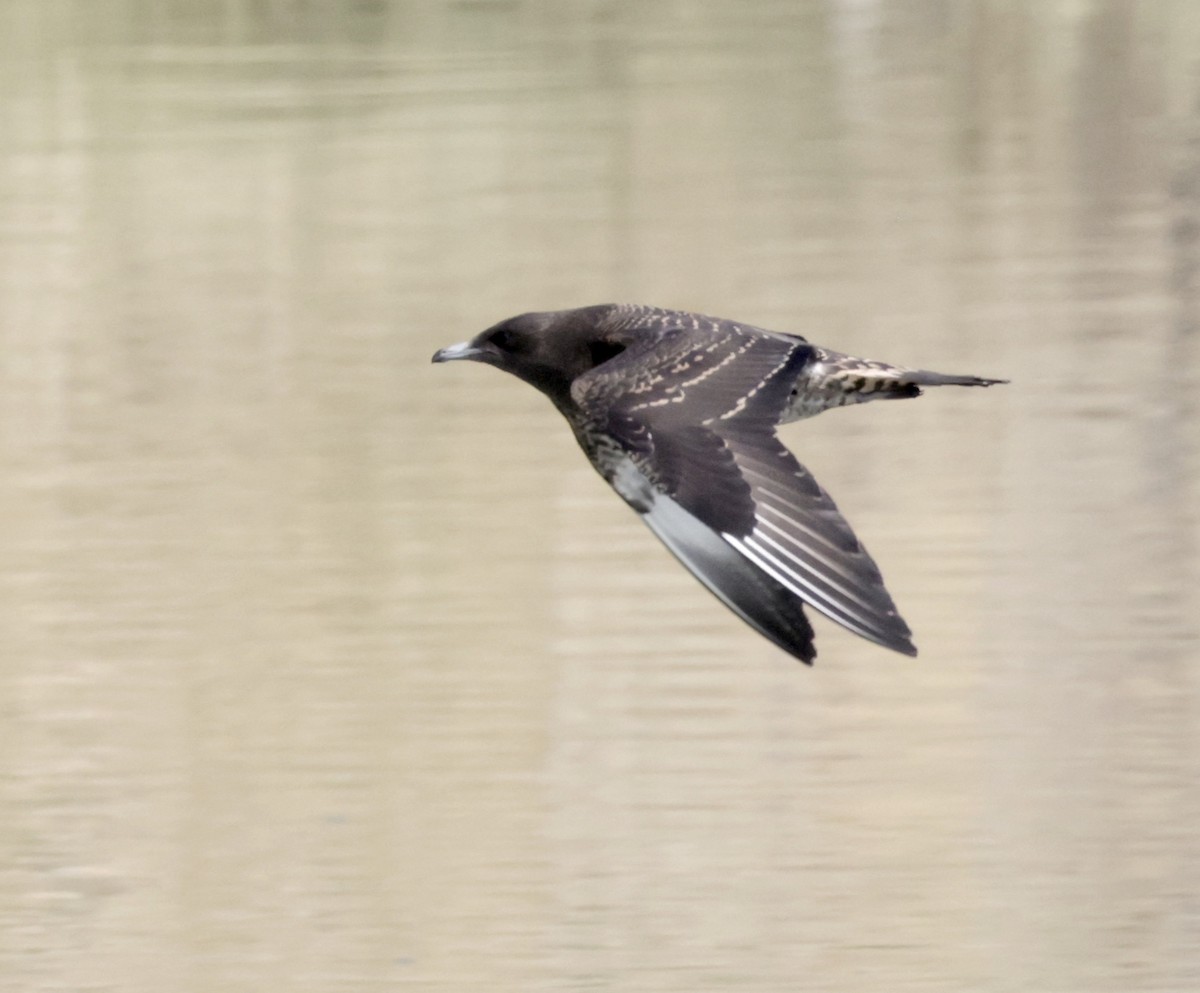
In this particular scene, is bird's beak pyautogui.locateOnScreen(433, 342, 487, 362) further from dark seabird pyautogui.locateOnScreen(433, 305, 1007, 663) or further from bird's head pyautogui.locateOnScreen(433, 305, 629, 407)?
dark seabird pyautogui.locateOnScreen(433, 305, 1007, 663)

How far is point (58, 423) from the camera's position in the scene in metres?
11.9

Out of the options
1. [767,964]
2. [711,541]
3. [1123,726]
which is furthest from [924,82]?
[711,541]

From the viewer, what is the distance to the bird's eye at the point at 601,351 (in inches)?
233

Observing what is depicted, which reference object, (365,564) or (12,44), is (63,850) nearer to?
(365,564)

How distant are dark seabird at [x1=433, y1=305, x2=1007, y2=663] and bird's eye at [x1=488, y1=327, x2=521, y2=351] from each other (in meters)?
0.17

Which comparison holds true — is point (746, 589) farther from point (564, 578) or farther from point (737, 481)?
point (564, 578)

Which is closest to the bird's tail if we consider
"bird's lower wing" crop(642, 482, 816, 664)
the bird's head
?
the bird's head

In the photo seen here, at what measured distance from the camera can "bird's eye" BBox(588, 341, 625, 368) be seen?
233 inches

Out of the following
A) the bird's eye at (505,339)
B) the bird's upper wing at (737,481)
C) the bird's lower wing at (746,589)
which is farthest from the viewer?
the bird's eye at (505,339)

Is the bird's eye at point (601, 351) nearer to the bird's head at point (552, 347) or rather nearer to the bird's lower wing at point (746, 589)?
the bird's head at point (552, 347)

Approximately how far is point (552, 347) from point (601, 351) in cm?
14

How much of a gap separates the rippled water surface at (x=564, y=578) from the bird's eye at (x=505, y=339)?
1.87 metres

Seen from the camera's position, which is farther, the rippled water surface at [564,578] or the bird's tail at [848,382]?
the rippled water surface at [564,578]

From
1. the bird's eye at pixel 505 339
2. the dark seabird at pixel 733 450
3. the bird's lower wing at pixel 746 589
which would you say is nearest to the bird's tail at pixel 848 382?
the dark seabird at pixel 733 450
